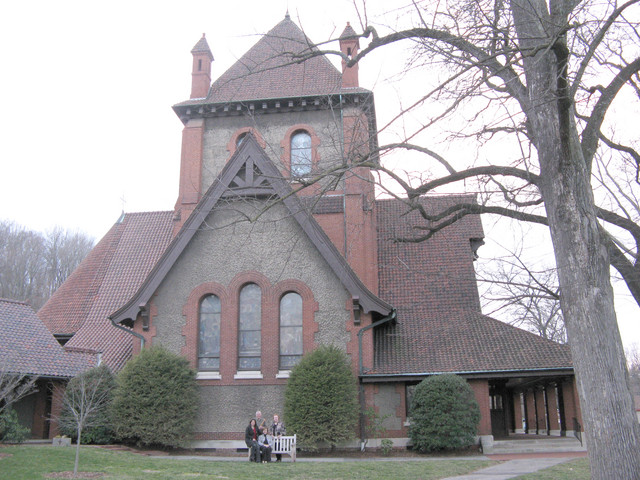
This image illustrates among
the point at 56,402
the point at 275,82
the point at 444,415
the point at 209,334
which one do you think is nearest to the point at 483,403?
the point at 444,415

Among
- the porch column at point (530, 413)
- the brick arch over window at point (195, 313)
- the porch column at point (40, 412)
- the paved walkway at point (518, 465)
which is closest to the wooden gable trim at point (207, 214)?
the brick arch over window at point (195, 313)

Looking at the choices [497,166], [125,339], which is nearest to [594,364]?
[497,166]

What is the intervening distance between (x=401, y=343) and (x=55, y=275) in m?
51.4

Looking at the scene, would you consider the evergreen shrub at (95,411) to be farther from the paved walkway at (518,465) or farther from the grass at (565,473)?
the grass at (565,473)

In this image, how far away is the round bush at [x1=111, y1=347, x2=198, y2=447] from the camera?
58.2ft

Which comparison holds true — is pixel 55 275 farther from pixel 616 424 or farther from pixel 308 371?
pixel 616 424

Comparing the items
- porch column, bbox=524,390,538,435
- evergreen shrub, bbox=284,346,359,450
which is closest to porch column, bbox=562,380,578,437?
evergreen shrub, bbox=284,346,359,450

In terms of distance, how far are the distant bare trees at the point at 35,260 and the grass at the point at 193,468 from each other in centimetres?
4436

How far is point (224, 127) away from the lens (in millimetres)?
24969

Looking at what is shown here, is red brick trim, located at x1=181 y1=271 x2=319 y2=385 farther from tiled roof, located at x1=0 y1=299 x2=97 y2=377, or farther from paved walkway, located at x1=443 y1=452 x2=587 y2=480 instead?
paved walkway, located at x1=443 y1=452 x2=587 y2=480

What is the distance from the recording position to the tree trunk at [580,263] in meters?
7.76

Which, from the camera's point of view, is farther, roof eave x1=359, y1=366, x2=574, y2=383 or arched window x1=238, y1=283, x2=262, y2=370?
arched window x1=238, y1=283, x2=262, y2=370

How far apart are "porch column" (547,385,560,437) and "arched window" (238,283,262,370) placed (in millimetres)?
13130

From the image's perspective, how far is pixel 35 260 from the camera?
2425 inches
